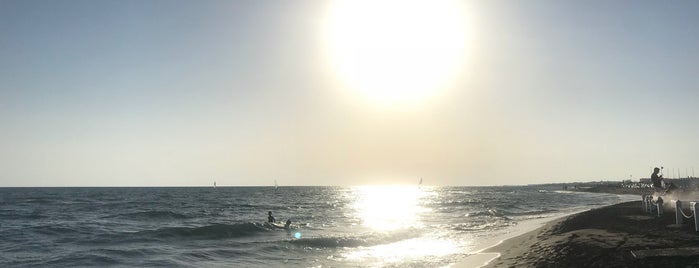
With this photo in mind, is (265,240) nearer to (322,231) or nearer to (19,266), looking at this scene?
(322,231)

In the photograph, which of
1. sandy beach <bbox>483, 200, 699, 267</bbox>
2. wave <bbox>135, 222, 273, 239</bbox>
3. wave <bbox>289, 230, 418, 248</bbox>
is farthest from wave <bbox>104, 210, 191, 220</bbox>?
sandy beach <bbox>483, 200, 699, 267</bbox>

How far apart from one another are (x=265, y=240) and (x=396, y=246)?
29.3 feet

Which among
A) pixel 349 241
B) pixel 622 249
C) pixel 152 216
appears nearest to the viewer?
pixel 622 249

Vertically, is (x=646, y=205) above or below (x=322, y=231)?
above

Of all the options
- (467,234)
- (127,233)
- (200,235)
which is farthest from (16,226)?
(467,234)

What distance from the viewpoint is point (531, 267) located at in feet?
45.8

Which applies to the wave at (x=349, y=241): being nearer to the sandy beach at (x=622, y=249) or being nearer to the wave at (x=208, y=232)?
the wave at (x=208, y=232)

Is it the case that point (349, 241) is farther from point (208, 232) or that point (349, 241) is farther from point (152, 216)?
point (152, 216)

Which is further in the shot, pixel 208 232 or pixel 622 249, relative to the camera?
pixel 208 232

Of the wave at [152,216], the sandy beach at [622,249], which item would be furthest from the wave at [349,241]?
the wave at [152,216]

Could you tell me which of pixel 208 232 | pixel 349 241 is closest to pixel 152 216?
pixel 208 232

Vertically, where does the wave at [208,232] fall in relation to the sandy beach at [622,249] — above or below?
below

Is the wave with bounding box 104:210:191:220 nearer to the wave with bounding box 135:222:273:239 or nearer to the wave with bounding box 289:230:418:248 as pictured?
the wave with bounding box 135:222:273:239

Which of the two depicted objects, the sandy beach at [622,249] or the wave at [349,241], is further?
the wave at [349,241]
